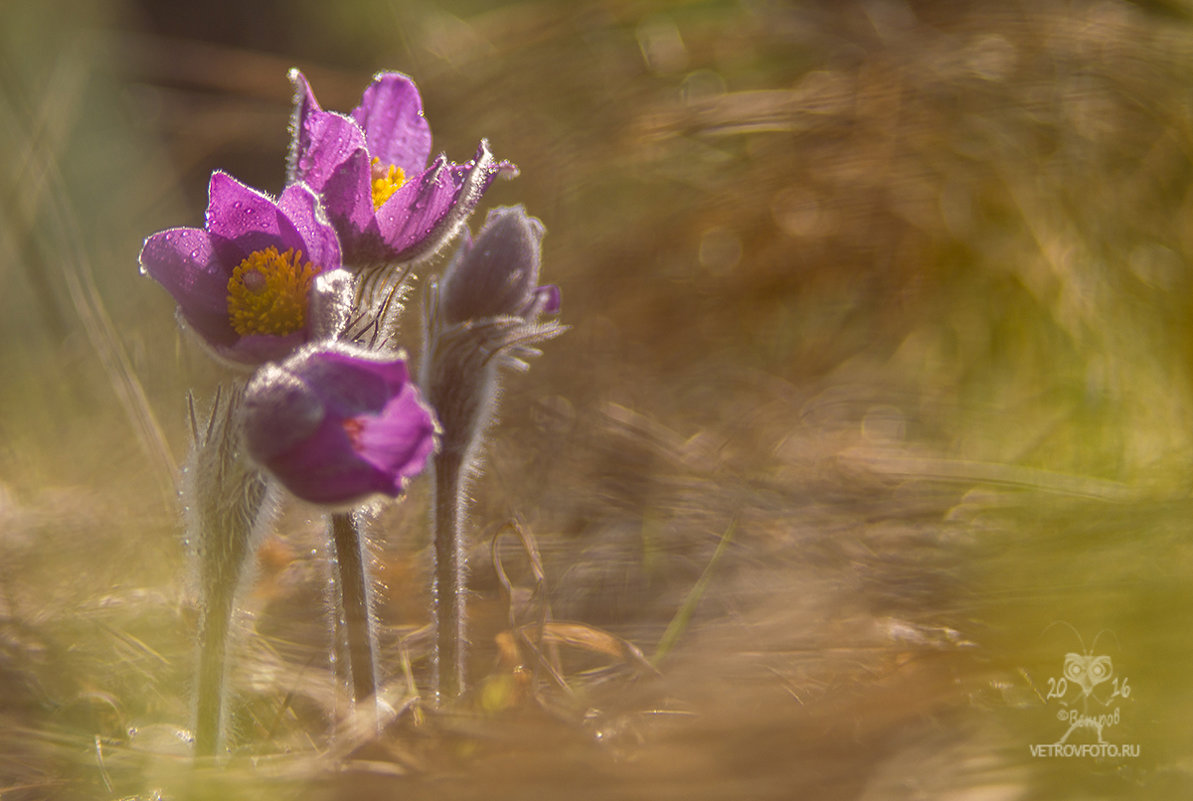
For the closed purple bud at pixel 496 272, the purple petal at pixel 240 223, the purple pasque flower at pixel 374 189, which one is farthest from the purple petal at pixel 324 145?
the closed purple bud at pixel 496 272

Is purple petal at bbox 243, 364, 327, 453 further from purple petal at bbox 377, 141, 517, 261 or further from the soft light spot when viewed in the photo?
purple petal at bbox 377, 141, 517, 261

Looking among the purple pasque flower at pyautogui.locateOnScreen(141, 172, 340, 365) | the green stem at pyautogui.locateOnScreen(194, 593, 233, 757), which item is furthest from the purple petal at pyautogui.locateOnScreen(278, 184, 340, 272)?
the green stem at pyautogui.locateOnScreen(194, 593, 233, 757)

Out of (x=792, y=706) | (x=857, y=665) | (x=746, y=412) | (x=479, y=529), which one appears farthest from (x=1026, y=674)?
(x=746, y=412)

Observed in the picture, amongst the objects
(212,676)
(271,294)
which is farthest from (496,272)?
(212,676)

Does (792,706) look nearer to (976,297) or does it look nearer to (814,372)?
(814,372)

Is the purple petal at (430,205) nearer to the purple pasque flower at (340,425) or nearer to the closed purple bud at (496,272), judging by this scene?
the closed purple bud at (496,272)

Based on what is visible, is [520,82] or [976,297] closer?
[976,297]
